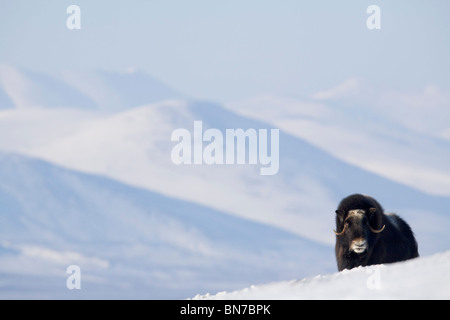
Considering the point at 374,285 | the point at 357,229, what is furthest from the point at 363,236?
the point at 374,285

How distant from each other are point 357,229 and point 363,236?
0.13m

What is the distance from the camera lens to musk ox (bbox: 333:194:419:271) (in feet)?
38.6

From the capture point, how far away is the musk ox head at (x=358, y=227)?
11688 mm

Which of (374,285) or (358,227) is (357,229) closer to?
(358,227)

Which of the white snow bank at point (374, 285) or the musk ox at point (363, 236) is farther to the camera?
the musk ox at point (363, 236)

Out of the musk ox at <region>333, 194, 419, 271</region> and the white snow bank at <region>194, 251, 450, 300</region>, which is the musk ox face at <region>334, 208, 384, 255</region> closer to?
the musk ox at <region>333, 194, 419, 271</region>

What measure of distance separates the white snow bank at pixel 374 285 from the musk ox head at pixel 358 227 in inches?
106

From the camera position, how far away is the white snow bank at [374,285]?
7.43m

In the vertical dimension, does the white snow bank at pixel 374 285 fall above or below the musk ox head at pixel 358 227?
below

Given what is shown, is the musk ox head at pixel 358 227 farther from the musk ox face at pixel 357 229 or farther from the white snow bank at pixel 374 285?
the white snow bank at pixel 374 285

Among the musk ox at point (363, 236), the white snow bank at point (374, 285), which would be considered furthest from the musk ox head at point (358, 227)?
the white snow bank at point (374, 285)

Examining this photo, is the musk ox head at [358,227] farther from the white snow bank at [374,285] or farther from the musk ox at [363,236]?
the white snow bank at [374,285]
